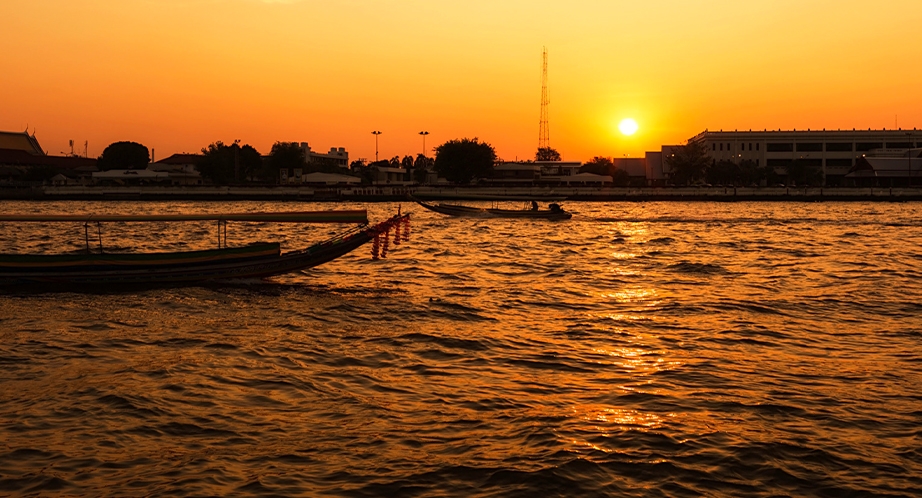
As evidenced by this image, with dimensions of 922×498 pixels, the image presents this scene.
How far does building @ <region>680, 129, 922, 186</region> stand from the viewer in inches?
5241

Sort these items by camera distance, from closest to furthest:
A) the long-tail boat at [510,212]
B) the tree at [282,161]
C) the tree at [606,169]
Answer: the long-tail boat at [510,212] → the tree at [282,161] → the tree at [606,169]

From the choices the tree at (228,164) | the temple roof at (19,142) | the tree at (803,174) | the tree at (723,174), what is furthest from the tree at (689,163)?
the temple roof at (19,142)

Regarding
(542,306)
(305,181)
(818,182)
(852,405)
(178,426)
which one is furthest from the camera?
(818,182)

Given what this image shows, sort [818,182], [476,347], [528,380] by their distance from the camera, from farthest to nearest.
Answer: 1. [818,182]
2. [476,347]
3. [528,380]

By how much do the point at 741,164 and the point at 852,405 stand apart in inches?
4892

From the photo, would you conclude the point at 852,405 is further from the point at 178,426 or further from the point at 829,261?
the point at 829,261

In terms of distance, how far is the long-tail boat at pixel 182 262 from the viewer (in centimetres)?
1977

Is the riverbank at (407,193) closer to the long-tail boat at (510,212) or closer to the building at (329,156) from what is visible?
the long-tail boat at (510,212)

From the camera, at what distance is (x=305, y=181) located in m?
107

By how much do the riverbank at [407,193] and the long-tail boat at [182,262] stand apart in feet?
228

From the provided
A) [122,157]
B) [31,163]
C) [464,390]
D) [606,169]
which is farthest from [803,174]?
[464,390]

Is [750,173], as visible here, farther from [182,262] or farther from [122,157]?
[182,262]

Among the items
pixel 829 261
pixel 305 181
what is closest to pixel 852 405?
pixel 829 261

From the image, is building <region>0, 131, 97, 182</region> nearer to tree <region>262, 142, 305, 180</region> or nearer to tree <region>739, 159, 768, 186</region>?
tree <region>262, 142, 305, 180</region>
